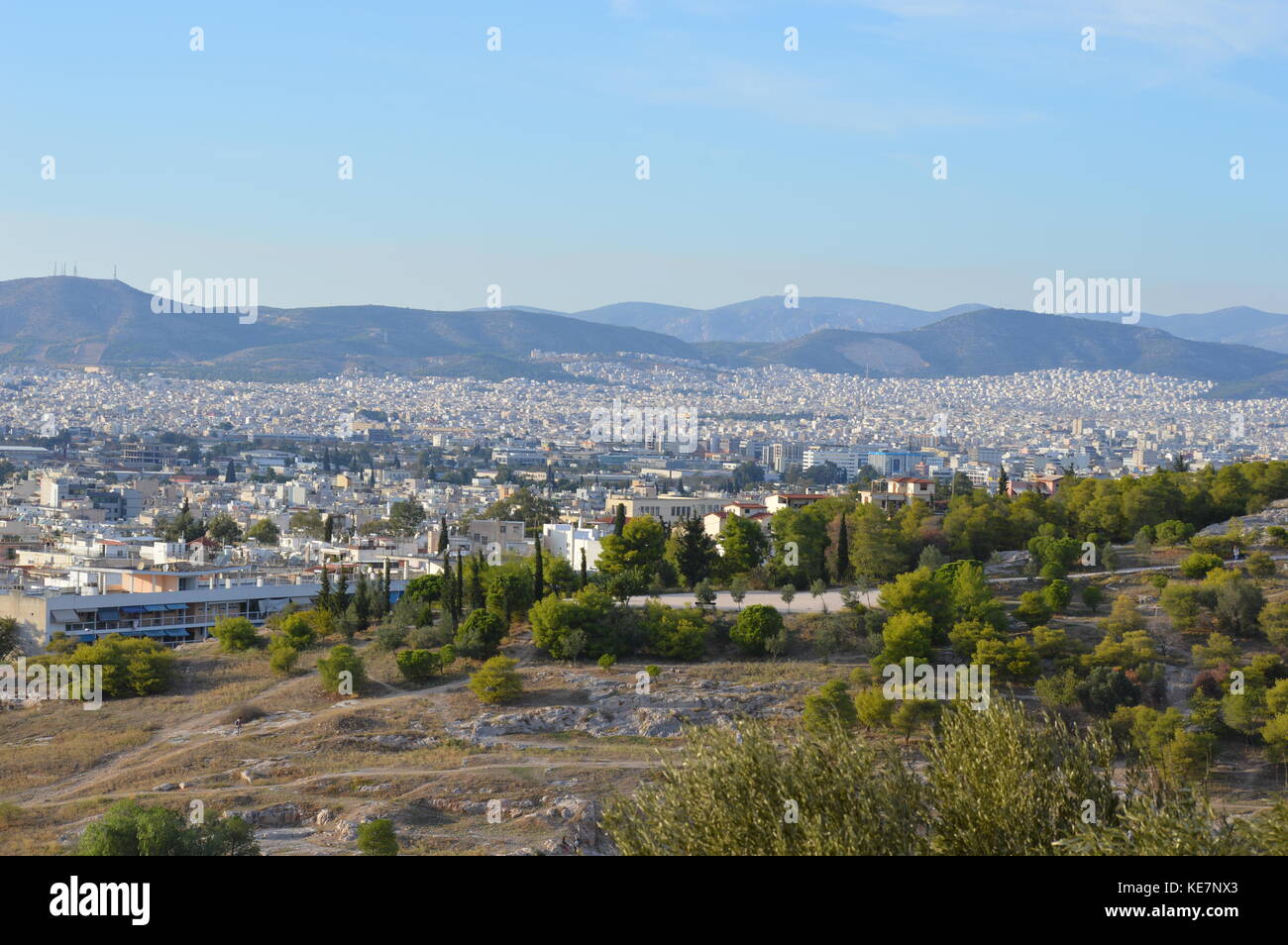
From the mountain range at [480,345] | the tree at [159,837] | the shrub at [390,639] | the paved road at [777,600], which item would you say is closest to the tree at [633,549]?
the paved road at [777,600]

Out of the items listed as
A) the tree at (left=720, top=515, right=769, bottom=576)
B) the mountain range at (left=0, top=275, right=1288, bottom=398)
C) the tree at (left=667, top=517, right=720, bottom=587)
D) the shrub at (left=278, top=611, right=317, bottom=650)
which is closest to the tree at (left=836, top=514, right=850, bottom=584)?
the tree at (left=720, top=515, right=769, bottom=576)

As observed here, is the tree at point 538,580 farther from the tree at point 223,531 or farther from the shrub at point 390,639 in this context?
the tree at point 223,531

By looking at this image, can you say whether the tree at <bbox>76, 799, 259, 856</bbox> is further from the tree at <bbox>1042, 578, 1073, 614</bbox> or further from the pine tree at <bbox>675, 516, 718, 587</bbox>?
the pine tree at <bbox>675, 516, 718, 587</bbox>

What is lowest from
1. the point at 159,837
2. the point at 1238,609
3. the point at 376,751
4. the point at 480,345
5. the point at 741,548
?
the point at 376,751

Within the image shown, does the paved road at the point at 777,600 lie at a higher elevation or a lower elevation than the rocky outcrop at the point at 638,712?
higher

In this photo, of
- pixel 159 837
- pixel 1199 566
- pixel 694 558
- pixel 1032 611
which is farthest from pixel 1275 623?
pixel 159 837

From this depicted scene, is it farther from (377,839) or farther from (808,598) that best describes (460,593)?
(377,839)
